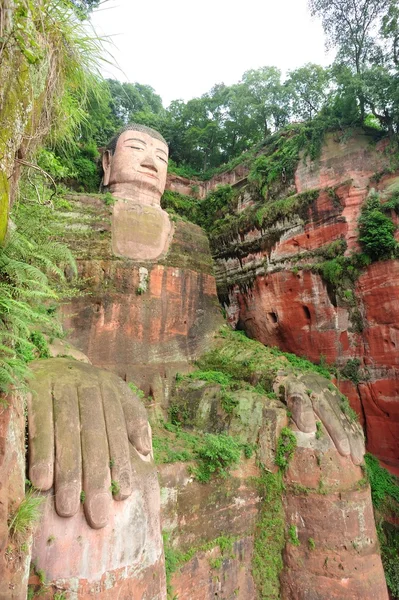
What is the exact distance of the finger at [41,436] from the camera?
13.3 ft

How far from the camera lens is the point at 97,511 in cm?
425

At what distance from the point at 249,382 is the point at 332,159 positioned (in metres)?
8.90

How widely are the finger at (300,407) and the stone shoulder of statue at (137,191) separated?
20.2 ft

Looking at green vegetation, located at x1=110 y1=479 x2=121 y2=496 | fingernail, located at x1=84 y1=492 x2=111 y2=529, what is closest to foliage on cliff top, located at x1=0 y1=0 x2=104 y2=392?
fingernail, located at x1=84 y1=492 x2=111 y2=529

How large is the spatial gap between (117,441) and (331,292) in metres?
9.49

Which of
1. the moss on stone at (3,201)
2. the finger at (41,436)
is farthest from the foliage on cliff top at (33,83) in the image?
the finger at (41,436)

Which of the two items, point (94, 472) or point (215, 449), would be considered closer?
point (94, 472)

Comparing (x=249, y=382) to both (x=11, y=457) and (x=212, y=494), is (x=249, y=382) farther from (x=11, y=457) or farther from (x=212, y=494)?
(x=11, y=457)

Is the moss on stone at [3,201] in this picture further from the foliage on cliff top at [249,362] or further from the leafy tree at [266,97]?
the leafy tree at [266,97]

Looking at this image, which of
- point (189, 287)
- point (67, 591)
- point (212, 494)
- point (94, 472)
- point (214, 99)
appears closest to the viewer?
point (67, 591)

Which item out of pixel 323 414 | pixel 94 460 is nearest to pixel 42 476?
pixel 94 460

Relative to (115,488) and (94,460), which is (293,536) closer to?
(115,488)

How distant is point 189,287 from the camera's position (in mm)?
12406

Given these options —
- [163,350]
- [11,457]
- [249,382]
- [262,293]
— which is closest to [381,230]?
[262,293]
